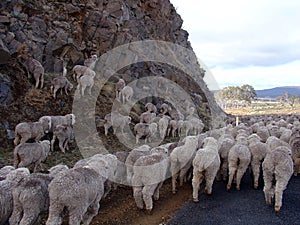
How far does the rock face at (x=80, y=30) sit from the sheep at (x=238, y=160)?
39.4ft

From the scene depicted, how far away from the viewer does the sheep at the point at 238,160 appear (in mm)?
8875

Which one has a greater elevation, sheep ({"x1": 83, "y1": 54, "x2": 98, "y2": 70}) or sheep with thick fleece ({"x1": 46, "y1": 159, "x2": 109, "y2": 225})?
sheep ({"x1": 83, "y1": 54, "x2": 98, "y2": 70})

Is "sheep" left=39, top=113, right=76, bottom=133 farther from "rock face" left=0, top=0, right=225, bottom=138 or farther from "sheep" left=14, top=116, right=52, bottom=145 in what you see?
"rock face" left=0, top=0, right=225, bottom=138

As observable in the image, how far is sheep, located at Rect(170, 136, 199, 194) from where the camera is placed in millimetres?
8945

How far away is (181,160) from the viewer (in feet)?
29.5

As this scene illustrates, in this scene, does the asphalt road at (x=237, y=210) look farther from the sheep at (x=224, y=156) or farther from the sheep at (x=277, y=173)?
the sheep at (x=224, y=156)

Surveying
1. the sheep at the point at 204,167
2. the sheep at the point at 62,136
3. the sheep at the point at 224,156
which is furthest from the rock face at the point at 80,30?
the sheep at the point at 224,156

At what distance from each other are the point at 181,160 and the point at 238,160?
1883 mm

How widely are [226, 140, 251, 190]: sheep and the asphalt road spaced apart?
528mm

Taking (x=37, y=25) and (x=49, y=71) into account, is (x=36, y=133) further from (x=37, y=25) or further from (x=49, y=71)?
(x=37, y=25)

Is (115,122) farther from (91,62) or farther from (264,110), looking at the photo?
(264,110)

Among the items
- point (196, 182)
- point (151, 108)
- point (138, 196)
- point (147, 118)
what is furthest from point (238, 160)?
point (151, 108)

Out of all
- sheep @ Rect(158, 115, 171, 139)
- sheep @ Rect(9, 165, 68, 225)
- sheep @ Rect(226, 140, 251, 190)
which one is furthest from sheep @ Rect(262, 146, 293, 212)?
sheep @ Rect(158, 115, 171, 139)

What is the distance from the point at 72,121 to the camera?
14.1 metres
